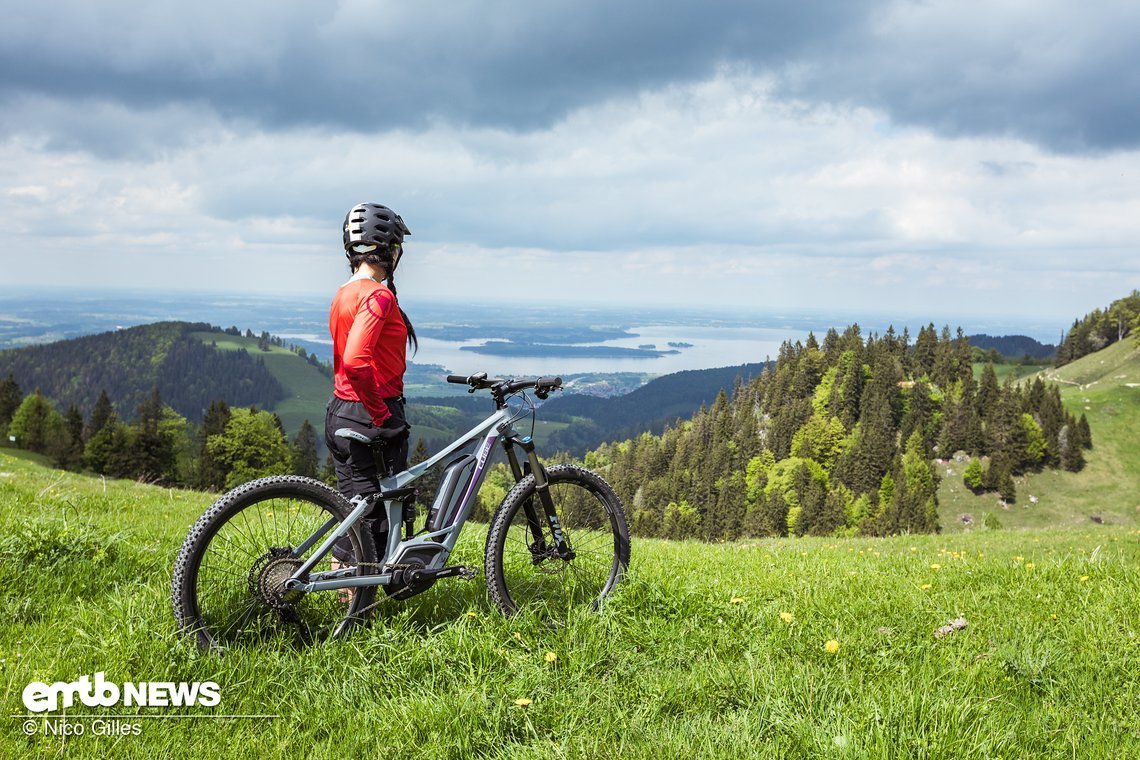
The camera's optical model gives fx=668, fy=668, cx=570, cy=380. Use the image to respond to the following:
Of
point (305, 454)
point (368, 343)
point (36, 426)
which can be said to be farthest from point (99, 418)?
point (368, 343)

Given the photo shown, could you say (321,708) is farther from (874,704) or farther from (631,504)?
(631,504)

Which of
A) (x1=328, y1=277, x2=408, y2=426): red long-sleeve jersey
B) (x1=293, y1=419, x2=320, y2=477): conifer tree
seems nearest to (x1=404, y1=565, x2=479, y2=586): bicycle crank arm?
(x1=328, y1=277, x2=408, y2=426): red long-sleeve jersey

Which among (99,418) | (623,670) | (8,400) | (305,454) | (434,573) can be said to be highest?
(434,573)

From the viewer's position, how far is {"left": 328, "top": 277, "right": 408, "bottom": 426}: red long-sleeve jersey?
5.12m

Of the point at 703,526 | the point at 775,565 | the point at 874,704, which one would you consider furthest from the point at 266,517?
the point at 703,526

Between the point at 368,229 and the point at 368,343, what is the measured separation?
1.09 m

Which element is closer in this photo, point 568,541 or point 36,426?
Answer: point 568,541

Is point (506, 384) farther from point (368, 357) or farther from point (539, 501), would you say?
point (368, 357)

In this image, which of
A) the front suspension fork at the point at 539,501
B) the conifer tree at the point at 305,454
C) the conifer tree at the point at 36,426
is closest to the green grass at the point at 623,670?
the front suspension fork at the point at 539,501

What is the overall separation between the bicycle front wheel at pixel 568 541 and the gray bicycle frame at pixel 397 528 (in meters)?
0.35

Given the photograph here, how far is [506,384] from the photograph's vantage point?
5902mm

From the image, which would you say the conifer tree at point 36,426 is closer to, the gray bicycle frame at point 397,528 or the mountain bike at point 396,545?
the mountain bike at point 396,545

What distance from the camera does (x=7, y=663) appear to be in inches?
161

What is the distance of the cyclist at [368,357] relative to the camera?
17.0 feet
